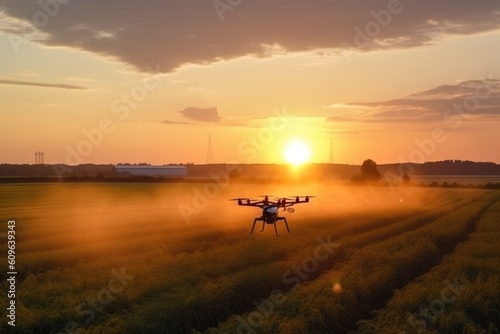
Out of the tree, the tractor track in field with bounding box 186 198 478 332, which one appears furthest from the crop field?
the tree

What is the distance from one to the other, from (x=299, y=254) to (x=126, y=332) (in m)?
14.6

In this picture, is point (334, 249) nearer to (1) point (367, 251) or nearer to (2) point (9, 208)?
(1) point (367, 251)

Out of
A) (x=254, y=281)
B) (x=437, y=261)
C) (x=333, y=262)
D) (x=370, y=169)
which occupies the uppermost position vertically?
(x=370, y=169)

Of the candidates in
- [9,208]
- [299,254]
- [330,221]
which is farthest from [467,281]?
[9,208]

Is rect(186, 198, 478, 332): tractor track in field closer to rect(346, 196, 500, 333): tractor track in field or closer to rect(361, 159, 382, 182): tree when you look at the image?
rect(346, 196, 500, 333): tractor track in field

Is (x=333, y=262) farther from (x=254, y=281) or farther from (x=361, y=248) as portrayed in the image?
(x=254, y=281)

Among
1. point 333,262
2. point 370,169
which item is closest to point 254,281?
point 333,262

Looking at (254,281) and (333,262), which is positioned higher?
(254,281)

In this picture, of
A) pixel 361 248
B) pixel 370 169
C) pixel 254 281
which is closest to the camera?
pixel 254 281

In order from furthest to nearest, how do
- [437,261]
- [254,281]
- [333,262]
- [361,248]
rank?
[361,248] → [437,261] → [333,262] → [254,281]

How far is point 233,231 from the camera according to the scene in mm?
42438

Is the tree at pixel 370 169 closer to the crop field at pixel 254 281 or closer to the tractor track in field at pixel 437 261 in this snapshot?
the tractor track in field at pixel 437 261

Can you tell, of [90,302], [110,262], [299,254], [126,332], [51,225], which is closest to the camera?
[126,332]

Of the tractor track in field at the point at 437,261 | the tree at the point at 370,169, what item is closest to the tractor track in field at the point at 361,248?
the tractor track in field at the point at 437,261
